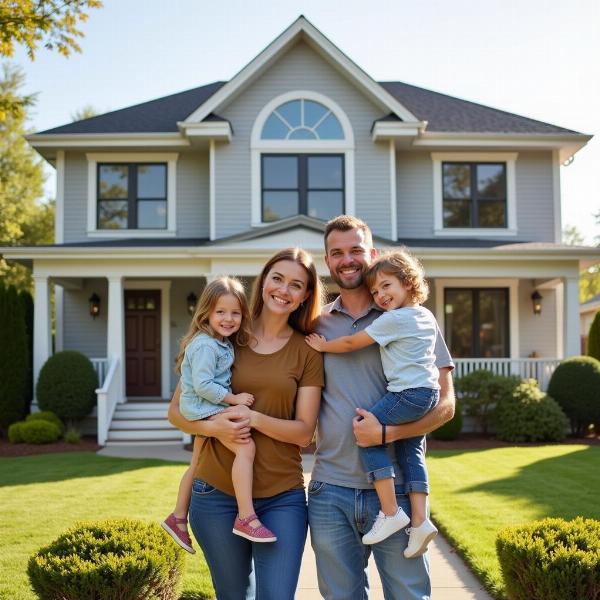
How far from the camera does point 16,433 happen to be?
1250 centimetres

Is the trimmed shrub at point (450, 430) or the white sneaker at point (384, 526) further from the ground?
the white sneaker at point (384, 526)

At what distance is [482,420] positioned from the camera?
13719mm

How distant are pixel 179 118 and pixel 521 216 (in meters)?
8.45

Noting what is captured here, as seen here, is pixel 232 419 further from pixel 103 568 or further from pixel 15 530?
pixel 15 530

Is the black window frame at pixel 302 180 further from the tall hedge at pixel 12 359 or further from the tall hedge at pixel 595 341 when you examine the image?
the tall hedge at pixel 595 341

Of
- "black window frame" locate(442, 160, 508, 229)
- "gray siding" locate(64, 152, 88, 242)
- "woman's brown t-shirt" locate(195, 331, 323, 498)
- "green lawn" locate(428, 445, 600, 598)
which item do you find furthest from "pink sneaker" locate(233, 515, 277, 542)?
"gray siding" locate(64, 152, 88, 242)

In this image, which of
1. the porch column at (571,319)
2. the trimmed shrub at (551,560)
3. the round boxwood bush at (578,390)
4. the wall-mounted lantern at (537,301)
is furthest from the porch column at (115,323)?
the trimmed shrub at (551,560)

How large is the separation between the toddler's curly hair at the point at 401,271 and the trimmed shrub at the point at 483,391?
35.1 ft

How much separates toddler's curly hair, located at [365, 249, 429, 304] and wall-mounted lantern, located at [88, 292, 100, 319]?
13.2 meters

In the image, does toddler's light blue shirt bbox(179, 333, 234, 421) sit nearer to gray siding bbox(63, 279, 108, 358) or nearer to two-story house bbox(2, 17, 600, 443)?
two-story house bbox(2, 17, 600, 443)

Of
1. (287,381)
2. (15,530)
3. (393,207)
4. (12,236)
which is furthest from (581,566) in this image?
(12,236)

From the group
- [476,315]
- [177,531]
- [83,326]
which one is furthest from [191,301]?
[177,531]

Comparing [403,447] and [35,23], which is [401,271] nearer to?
[403,447]

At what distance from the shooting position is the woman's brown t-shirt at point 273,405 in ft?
9.59
